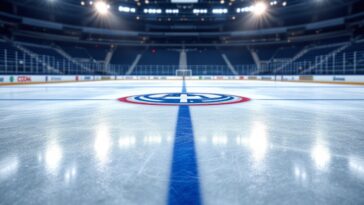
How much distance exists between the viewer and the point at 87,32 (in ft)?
123

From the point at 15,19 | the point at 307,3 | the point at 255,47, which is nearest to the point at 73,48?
the point at 15,19

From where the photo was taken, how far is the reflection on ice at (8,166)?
1791 millimetres

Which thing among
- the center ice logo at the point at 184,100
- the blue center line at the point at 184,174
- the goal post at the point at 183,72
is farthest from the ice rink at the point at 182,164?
the goal post at the point at 183,72

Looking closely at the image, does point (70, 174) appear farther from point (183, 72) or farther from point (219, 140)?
point (183, 72)

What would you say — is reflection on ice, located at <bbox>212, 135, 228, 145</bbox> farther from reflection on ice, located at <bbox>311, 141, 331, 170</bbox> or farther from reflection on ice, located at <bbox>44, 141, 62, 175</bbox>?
reflection on ice, located at <bbox>44, 141, 62, 175</bbox>

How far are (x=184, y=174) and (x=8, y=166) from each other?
150 centimetres

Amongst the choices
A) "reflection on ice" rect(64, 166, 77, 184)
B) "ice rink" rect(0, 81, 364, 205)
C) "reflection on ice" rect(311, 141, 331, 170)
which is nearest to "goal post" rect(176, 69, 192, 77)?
"ice rink" rect(0, 81, 364, 205)

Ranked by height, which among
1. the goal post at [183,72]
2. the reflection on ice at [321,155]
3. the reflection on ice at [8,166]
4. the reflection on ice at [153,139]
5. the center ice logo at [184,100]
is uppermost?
the goal post at [183,72]

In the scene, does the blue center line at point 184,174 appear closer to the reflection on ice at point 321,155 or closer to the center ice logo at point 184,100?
the reflection on ice at point 321,155

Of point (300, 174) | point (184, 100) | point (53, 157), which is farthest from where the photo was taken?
point (184, 100)

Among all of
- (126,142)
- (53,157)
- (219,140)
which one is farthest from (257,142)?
(53,157)

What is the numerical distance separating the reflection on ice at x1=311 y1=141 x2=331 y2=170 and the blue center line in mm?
1071

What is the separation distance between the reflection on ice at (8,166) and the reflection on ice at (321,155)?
2497 mm

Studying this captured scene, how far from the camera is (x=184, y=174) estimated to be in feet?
5.90
